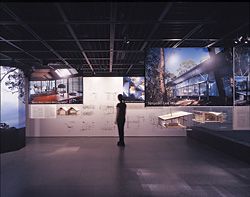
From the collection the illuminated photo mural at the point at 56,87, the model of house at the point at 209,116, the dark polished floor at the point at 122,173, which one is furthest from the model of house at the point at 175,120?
the illuminated photo mural at the point at 56,87

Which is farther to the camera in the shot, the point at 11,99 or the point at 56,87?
the point at 56,87

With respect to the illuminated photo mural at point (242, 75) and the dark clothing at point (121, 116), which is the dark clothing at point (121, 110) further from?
the illuminated photo mural at point (242, 75)

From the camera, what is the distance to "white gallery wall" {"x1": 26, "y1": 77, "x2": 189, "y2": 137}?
13461 millimetres

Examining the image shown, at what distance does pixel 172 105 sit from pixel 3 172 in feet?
13.5

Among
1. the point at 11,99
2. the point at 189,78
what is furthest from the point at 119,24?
the point at 11,99

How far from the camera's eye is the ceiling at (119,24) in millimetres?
4582

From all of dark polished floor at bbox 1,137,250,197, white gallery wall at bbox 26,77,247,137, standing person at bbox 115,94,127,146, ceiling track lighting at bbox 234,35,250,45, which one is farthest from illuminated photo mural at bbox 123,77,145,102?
ceiling track lighting at bbox 234,35,250,45

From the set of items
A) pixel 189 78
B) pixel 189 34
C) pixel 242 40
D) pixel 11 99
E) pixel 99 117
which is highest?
pixel 189 34

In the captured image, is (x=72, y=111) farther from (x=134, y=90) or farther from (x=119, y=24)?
(x=119, y=24)

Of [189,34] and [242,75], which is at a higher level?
[189,34]

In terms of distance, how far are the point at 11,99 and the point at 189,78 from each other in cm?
693

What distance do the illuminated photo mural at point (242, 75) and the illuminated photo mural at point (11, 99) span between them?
7214 mm

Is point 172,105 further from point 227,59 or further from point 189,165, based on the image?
point 189,165

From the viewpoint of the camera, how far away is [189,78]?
15.3 ft
